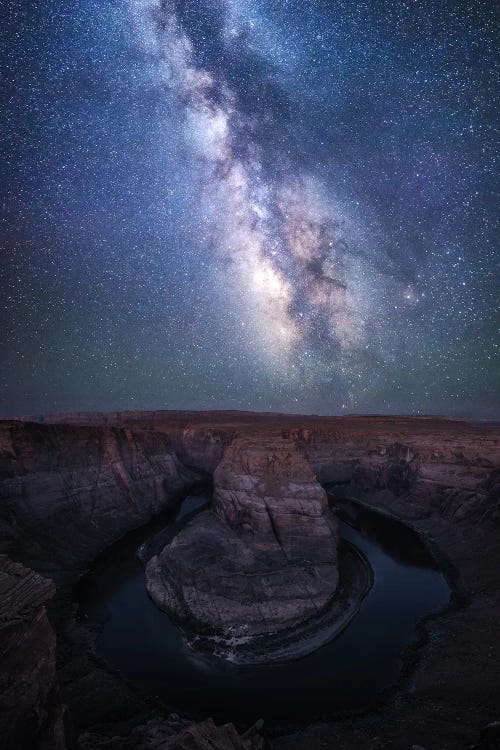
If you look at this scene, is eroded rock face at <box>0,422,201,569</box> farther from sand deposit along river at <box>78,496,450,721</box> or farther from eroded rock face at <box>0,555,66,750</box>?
eroded rock face at <box>0,555,66,750</box>

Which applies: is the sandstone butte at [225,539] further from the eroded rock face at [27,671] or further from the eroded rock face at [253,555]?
the eroded rock face at [253,555]

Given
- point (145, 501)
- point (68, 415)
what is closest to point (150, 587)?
point (145, 501)

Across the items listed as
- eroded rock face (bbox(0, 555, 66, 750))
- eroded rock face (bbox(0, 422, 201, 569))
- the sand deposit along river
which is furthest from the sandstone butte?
the sand deposit along river

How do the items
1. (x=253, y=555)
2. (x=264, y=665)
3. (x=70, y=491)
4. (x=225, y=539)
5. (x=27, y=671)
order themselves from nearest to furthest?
(x=27, y=671), (x=264, y=665), (x=253, y=555), (x=225, y=539), (x=70, y=491)

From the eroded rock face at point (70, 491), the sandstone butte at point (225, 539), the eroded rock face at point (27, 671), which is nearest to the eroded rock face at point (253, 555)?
the sandstone butte at point (225, 539)

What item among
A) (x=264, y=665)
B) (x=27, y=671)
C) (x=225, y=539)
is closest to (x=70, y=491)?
(x=225, y=539)

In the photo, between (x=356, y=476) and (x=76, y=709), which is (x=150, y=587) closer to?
(x=76, y=709)

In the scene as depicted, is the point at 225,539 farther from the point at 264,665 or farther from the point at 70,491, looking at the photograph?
the point at 70,491
